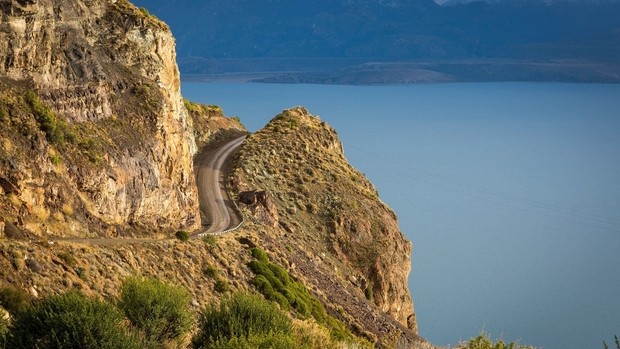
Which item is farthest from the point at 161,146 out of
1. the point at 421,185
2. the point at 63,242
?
the point at 421,185

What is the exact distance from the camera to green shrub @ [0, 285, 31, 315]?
2853cm

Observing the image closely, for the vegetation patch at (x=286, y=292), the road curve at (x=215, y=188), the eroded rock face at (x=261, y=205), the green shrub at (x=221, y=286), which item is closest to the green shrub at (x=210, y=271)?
the green shrub at (x=221, y=286)

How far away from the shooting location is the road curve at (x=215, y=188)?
57.7 metres

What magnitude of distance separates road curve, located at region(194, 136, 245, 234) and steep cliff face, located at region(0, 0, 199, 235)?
2.80m

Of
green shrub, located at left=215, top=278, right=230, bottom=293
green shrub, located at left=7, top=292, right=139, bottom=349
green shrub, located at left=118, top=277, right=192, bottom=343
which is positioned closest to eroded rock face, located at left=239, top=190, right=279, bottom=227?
green shrub, located at left=215, top=278, right=230, bottom=293

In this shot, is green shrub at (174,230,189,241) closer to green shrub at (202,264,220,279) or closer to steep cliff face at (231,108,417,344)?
green shrub at (202,264,220,279)

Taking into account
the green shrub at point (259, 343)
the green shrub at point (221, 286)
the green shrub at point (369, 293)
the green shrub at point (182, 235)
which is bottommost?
the green shrub at point (369, 293)

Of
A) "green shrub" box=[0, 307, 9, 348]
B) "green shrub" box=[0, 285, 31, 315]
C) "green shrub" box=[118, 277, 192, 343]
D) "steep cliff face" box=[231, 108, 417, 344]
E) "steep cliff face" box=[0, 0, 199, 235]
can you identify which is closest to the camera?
"green shrub" box=[0, 307, 9, 348]

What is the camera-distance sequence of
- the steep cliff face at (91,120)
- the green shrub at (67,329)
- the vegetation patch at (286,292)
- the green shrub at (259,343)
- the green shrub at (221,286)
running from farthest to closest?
the vegetation patch at (286,292) < the green shrub at (221,286) < the steep cliff face at (91,120) < the green shrub at (259,343) < the green shrub at (67,329)

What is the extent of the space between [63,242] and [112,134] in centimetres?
1149

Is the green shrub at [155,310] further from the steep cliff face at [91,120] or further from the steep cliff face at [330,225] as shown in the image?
the steep cliff face at [330,225]

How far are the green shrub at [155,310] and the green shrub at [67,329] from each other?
2802mm

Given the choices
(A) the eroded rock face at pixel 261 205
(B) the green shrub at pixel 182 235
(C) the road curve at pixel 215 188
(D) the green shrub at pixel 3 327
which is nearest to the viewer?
(D) the green shrub at pixel 3 327

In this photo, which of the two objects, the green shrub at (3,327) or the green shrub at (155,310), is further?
the green shrub at (155,310)
